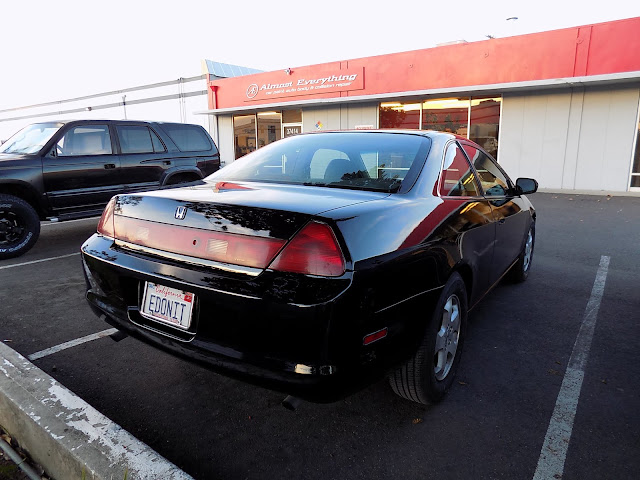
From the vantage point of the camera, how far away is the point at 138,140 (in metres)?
7.40

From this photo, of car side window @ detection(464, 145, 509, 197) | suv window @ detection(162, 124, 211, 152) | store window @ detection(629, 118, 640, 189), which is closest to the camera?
car side window @ detection(464, 145, 509, 197)

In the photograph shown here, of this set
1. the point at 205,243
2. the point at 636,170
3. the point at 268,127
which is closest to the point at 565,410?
the point at 205,243

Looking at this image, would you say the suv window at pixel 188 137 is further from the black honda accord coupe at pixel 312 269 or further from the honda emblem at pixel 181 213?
the honda emblem at pixel 181 213

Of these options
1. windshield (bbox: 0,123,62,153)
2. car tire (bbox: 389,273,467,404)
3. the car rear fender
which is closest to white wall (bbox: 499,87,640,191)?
the car rear fender

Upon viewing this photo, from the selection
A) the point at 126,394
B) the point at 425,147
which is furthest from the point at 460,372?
the point at 126,394

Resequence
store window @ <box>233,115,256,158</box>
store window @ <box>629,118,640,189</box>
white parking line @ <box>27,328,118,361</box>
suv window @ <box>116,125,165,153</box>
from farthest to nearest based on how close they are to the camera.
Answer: store window @ <box>233,115,256,158</box> < store window @ <box>629,118,640,189</box> < suv window @ <box>116,125,165,153</box> < white parking line @ <box>27,328,118,361</box>

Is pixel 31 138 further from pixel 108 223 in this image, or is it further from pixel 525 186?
pixel 525 186

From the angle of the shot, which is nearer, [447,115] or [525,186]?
[525,186]

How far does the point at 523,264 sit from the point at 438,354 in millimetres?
2682

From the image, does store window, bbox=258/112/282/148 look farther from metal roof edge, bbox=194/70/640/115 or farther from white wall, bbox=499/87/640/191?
white wall, bbox=499/87/640/191

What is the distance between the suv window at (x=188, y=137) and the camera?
26.1 ft

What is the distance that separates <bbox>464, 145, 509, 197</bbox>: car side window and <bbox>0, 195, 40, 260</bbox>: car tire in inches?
229

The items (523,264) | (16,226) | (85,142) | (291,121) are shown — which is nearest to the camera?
(523,264)

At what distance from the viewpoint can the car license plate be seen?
2043mm
